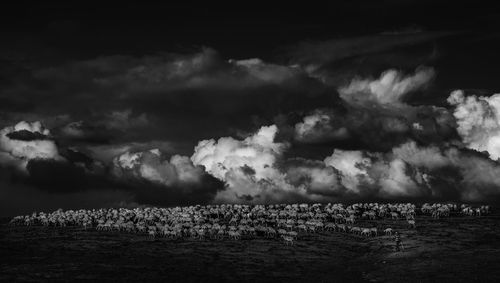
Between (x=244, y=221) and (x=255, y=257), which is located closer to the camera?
(x=255, y=257)

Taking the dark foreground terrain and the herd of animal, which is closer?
the dark foreground terrain

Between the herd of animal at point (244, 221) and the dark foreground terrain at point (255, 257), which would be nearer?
the dark foreground terrain at point (255, 257)

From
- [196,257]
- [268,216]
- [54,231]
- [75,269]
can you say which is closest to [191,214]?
[268,216]

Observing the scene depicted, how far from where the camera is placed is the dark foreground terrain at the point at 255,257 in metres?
90.8

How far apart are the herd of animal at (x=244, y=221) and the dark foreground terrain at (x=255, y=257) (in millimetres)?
5296

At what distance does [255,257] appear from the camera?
112m

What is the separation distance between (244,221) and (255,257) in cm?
4121

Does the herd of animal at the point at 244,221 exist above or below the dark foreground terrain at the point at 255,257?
above

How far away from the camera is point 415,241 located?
12631 cm

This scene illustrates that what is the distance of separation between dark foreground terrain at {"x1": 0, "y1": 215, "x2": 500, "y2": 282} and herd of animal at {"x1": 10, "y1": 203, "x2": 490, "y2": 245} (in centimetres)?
530

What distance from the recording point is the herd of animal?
139m

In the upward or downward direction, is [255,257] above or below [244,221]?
below

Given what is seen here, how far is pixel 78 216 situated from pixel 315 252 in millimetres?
82337

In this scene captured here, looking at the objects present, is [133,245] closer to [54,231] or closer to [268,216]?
[54,231]
